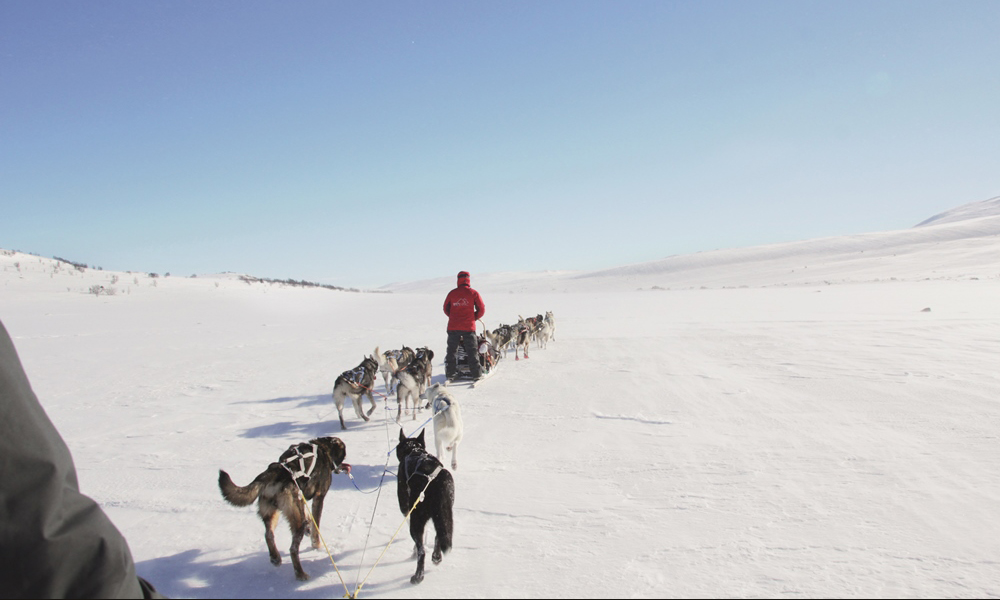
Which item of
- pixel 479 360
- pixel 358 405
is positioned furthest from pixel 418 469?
pixel 479 360

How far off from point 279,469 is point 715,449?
4.08 metres

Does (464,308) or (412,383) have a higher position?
(464,308)

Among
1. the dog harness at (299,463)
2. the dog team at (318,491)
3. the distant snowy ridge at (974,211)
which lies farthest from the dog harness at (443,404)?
the distant snowy ridge at (974,211)

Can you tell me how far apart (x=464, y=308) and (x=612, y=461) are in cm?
493

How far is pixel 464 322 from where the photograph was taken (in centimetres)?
918

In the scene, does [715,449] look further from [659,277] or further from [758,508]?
[659,277]

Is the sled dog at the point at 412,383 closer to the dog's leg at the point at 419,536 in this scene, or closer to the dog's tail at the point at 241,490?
the dog's tail at the point at 241,490

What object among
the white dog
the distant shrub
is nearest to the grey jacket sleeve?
the white dog

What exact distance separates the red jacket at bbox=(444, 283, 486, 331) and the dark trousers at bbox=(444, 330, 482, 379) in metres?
0.12

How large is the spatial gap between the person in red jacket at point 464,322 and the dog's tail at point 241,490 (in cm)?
615

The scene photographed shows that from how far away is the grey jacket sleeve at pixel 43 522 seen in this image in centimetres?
101

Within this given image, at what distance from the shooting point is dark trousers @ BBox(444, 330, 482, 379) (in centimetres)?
920

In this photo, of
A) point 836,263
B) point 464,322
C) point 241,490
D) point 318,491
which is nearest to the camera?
point 241,490

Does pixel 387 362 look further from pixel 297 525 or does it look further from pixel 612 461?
pixel 297 525
